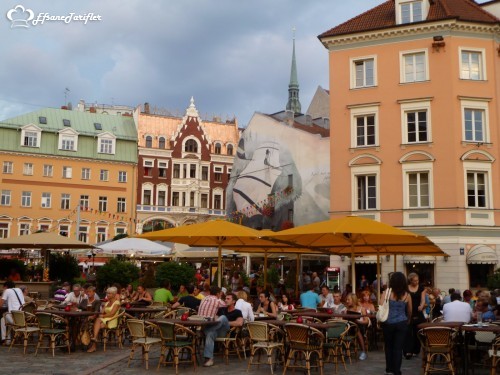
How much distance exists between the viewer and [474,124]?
29344mm

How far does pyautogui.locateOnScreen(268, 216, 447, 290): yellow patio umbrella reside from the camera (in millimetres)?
13823

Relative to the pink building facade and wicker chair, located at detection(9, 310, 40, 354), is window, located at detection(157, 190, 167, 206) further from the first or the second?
wicker chair, located at detection(9, 310, 40, 354)

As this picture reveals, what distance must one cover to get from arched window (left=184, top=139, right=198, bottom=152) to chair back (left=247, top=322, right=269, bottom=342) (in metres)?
52.1

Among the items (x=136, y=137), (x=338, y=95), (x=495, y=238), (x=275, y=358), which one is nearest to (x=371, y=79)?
(x=338, y=95)

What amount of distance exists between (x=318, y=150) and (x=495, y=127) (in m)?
17.1

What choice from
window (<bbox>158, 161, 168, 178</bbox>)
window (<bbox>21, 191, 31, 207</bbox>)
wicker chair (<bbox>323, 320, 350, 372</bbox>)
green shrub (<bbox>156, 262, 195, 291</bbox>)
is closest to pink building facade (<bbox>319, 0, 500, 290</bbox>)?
green shrub (<bbox>156, 262, 195, 291</bbox>)

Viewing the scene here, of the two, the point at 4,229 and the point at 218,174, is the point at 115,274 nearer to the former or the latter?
the point at 4,229

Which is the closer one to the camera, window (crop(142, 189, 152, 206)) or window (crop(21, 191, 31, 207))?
window (crop(21, 191, 31, 207))

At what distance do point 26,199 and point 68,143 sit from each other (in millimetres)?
6973

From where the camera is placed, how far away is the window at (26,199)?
54.8 m

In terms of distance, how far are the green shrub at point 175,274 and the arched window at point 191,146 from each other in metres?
39.5

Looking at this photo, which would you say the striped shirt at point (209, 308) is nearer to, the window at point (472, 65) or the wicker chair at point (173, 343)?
the wicker chair at point (173, 343)

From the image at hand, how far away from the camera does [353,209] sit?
30.4 m

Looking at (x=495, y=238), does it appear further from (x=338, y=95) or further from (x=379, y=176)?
(x=338, y=95)
